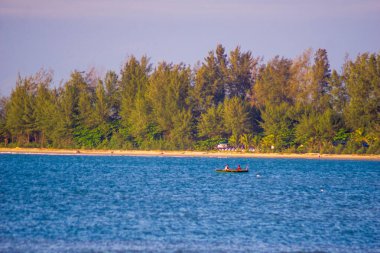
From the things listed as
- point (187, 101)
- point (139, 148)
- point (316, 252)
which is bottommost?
point (316, 252)

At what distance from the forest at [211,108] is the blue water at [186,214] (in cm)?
3585

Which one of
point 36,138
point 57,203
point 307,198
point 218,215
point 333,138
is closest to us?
point 218,215

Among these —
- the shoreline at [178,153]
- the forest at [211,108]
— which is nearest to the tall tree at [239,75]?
the forest at [211,108]

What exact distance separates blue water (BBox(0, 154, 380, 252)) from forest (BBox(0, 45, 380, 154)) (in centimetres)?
3585

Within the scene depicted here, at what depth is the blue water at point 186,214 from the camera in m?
30.2

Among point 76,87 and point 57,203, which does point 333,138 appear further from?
point 57,203

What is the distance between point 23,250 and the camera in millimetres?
27734

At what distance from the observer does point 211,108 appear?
368ft

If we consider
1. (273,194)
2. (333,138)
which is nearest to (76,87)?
(333,138)

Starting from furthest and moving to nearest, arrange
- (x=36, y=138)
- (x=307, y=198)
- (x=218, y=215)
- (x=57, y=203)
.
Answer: (x=36, y=138)
(x=307, y=198)
(x=57, y=203)
(x=218, y=215)

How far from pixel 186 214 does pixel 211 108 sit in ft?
241

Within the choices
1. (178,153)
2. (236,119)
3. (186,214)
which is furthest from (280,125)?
(186,214)

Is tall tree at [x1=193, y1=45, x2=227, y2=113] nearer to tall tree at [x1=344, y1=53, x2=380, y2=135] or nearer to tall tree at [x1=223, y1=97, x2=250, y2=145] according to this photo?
tall tree at [x1=223, y1=97, x2=250, y2=145]

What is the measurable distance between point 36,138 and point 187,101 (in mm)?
30521
